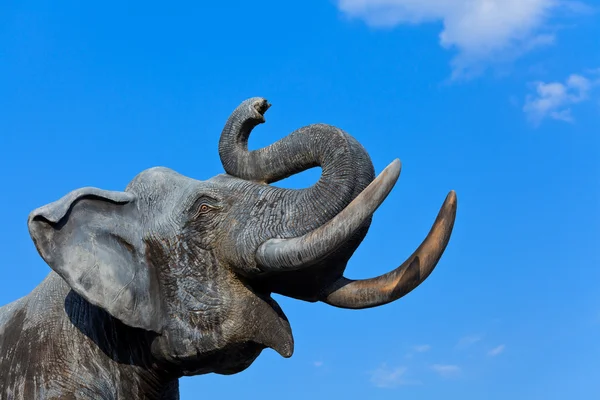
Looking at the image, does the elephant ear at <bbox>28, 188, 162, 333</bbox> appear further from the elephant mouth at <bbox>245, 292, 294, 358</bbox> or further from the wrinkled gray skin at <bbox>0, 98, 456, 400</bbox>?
the elephant mouth at <bbox>245, 292, 294, 358</bbox>

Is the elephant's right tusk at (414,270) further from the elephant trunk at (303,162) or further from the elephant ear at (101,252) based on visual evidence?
the elephant ear at (101,252)

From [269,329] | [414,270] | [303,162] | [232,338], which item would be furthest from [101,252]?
[414,270]

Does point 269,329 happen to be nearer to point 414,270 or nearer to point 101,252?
point 414,270

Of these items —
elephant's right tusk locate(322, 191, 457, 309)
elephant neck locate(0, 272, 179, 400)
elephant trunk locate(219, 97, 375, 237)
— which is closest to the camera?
elephant's right tusk locate(322, 191, 457, 309)

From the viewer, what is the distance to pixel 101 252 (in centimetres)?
495

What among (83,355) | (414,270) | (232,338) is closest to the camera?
(414,270)

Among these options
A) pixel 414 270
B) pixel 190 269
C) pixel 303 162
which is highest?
pixel 303 162

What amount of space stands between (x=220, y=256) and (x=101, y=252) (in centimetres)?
61

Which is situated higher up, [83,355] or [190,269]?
[190,269]

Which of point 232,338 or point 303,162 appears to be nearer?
point 232,338

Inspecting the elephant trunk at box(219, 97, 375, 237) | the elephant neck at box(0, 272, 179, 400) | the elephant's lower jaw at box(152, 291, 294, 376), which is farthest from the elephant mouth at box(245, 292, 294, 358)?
the elephant neck at box(0, 272, 179, 400)

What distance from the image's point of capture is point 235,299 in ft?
16.3

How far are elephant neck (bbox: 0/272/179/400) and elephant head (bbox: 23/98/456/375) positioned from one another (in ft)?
0.70

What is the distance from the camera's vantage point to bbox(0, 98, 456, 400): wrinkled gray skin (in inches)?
191
